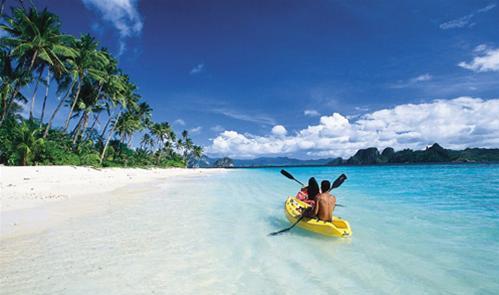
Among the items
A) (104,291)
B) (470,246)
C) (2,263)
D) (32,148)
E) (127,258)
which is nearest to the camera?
(104,291)

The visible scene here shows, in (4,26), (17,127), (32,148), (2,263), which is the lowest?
(2,263)

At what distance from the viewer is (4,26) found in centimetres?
1903

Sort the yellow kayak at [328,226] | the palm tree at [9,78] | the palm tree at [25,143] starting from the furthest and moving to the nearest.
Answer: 1. the palm tree at [9,78]
2. the palm tree at [25,143]
3. the yellow kayak at [328,226]

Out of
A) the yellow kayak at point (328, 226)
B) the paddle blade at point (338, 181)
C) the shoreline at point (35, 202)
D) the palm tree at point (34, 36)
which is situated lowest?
the yellow kayak at point (328, 226)

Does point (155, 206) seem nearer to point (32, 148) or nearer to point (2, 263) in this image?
point (2, 263)

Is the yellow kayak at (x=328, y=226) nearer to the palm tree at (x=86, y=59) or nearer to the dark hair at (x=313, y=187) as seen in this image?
the dark hair at (x=313, y=187)

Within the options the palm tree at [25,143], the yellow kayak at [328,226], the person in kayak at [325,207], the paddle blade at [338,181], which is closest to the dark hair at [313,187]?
the paddle blade at [338,181]

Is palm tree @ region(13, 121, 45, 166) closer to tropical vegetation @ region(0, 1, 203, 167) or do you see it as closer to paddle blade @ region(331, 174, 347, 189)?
tropical vegetation @ region(0, 1, 203, 167)

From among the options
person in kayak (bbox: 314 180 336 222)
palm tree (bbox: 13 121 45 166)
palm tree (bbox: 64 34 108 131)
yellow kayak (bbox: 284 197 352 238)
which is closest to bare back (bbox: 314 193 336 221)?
person in kayak (bbox: 314 180 336 222)

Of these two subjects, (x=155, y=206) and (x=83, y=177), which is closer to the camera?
(x=155, y=206)

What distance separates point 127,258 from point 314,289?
344 centimetres

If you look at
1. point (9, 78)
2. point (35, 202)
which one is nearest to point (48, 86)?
point (9, 78)

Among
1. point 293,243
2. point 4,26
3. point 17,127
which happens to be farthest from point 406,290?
point 4,26

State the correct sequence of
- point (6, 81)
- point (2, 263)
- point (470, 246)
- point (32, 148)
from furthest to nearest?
point (6, 81) → point (32, 148) → point (470, 246) → point (2, 263)
